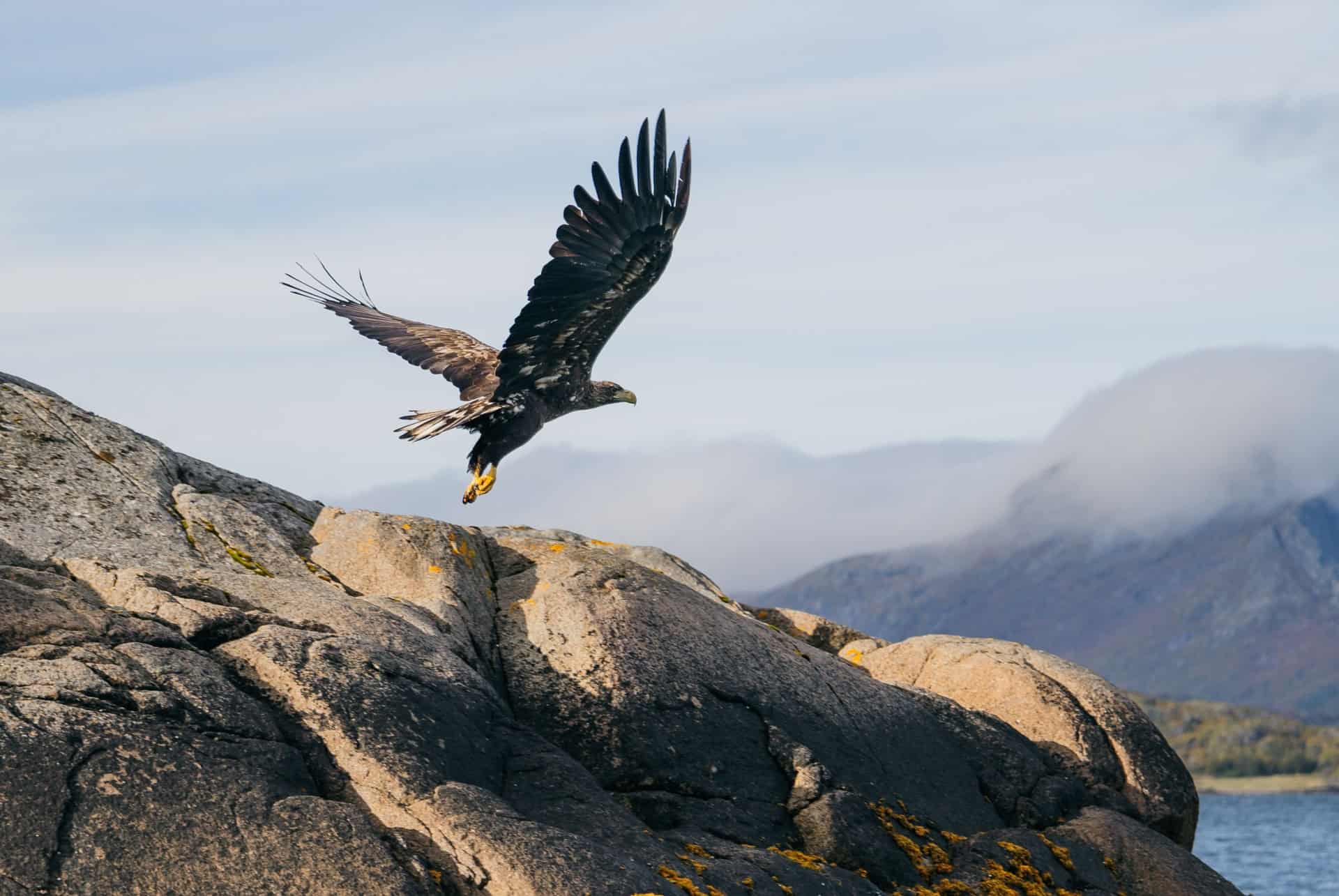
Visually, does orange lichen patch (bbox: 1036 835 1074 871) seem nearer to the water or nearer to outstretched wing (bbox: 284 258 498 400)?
outstretched wing (bbox: 284 258 498 400)

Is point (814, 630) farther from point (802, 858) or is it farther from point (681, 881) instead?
point (681, 881)

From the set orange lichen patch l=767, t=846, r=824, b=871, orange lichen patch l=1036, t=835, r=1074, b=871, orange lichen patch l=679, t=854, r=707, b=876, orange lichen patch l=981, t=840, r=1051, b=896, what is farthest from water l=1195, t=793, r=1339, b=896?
orange lichen patch l=679, t=854, r=707, b=876

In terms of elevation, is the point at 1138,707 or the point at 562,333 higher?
the point at 562,333

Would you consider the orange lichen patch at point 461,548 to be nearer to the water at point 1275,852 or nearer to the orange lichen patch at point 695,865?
the orange lichen patch at point 695,865

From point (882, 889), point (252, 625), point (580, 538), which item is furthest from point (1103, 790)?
point (252, 625)

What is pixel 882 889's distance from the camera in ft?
54.4

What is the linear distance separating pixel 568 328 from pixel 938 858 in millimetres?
7610

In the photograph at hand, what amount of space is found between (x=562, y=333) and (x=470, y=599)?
360 centimetres

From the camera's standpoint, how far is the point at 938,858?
17.7 meters

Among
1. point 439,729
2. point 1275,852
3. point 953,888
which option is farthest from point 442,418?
point 1275,852

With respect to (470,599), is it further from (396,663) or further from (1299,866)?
(1299,866)

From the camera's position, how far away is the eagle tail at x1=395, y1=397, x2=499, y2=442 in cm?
1997

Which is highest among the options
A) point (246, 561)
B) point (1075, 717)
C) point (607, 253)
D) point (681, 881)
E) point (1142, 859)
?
point (607, 253)

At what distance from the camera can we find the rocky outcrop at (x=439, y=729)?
1322 cm
